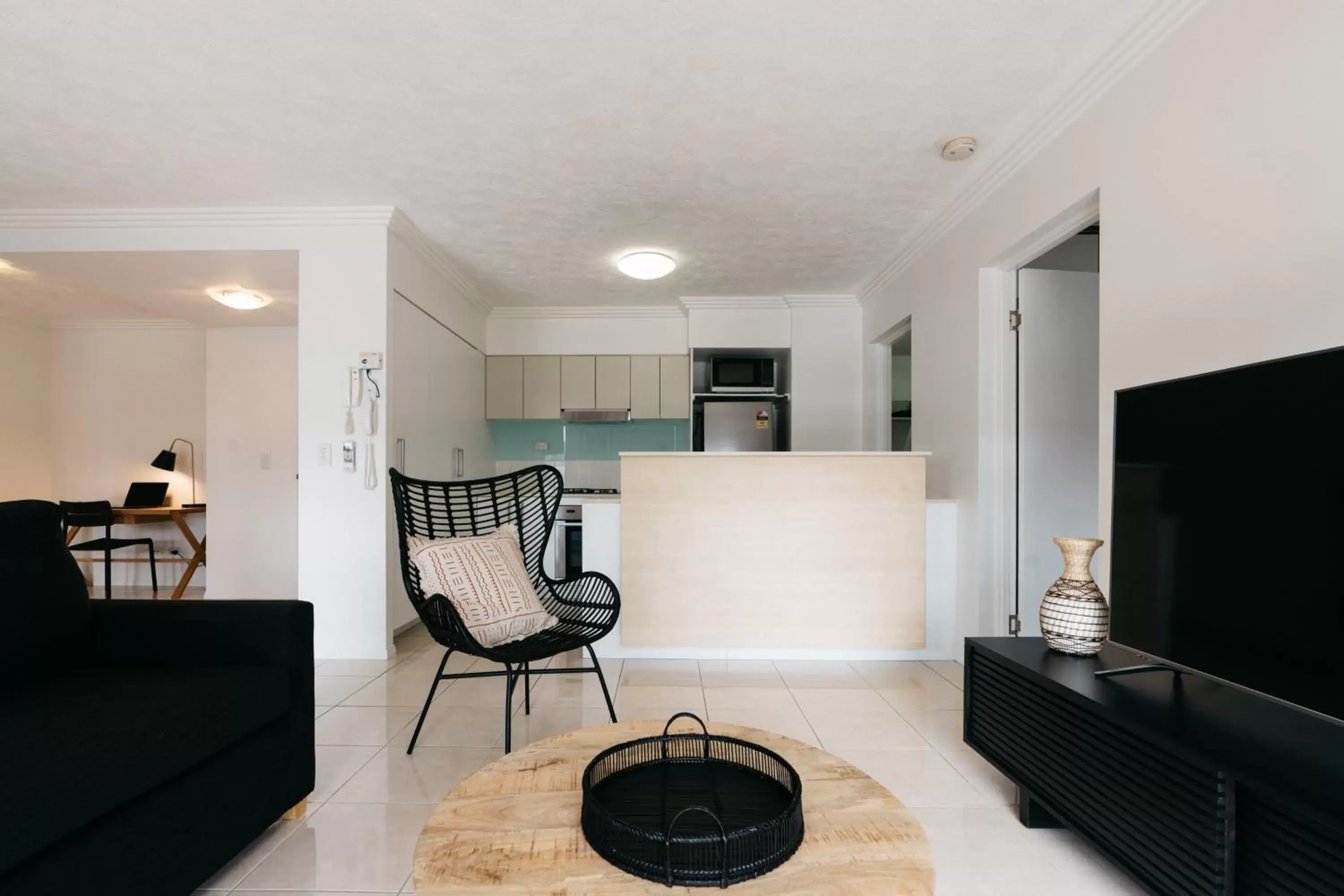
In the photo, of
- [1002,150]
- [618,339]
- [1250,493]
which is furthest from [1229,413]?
[618,339]

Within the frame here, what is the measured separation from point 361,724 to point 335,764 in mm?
380

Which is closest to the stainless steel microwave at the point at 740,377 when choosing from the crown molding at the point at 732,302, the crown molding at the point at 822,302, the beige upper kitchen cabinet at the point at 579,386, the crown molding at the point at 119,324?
the crown molding at the point at 732,302

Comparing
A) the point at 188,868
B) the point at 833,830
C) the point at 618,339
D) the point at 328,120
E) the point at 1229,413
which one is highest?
the point at 328,120

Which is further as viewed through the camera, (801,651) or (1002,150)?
(801,651)

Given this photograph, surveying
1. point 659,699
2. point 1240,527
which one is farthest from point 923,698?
point 1240,527

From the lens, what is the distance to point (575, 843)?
3.48 ft

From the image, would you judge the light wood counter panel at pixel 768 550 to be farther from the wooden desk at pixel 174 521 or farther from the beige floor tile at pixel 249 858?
the wooden desk at pixel 174 521

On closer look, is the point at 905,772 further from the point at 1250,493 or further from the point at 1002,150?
the point at 1002,150

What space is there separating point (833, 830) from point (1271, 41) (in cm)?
215

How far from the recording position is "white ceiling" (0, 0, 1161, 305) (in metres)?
2.06

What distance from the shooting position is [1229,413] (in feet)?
4.59

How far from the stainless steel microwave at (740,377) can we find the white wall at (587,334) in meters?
0.45

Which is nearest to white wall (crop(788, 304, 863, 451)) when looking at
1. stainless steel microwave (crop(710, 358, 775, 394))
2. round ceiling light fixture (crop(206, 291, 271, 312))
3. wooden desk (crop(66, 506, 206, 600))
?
stainless steel microwave (crop(710, 358, 775, 394))

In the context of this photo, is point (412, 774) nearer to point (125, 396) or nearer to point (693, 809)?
point (693, 809)
